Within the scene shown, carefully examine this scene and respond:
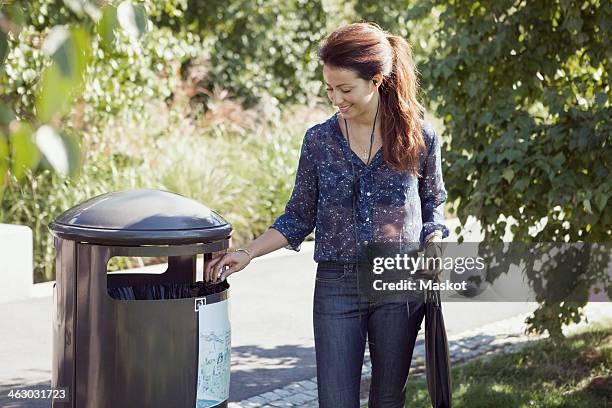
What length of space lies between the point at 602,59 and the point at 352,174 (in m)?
2.38

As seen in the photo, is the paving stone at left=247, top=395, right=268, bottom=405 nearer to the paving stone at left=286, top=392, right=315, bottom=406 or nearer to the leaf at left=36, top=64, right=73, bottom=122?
the paving stone at left=286, top=392, right=315, bottom=406

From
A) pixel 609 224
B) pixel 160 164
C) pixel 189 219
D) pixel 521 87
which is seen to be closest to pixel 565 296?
pixel 609 224

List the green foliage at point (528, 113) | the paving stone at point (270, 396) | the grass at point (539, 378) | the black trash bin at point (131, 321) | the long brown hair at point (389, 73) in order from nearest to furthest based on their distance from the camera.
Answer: the black trash bin at point (131, 321) → the long brown hair at point (389, 73) → the green foliage at point (528, 113) → the grass at point (539, 378) → the paving stone at point (270, 396)

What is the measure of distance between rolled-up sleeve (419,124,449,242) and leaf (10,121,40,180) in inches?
89.6

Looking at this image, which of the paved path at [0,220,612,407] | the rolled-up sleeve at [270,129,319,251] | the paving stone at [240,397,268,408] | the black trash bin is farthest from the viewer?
the paved path at [0,220,612,407]

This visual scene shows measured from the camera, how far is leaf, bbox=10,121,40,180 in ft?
3.01

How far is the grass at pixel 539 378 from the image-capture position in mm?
4812

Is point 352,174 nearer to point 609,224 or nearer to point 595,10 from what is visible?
point 609,224

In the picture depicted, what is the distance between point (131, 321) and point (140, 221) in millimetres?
301

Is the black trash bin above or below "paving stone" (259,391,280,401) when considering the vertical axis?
above

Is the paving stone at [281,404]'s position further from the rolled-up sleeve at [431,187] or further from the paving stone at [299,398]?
the rolled-up sleeve at [431,187]

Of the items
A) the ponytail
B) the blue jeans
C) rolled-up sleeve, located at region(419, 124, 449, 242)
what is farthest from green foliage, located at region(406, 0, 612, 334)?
the blue jeans

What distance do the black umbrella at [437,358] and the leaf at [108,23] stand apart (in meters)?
2.13

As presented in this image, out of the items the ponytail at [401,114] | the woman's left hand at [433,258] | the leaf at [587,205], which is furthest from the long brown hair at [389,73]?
the leaf at [587,205]
